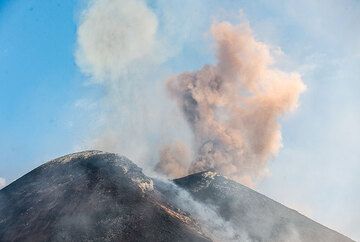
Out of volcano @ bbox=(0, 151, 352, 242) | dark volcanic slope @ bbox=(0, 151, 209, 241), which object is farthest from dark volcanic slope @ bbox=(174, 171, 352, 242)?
dark volcanic slope @ bbox=(0, 151, 209, 241)

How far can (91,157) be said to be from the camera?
267 feet

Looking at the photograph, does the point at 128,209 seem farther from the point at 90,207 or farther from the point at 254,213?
the point at 254,213

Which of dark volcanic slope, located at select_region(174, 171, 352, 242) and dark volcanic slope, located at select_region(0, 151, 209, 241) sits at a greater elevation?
dark volcanic slope, located at select_region(174, 171, 352, 242)

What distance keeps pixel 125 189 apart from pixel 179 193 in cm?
2070

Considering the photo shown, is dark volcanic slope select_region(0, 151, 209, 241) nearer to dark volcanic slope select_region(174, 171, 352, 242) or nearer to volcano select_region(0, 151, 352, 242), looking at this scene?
volcano select_region(0, 151, 352, 242)

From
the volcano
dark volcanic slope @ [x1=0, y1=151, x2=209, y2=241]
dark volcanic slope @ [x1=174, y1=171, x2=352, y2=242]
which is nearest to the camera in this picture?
dark volcanic slope @ [x1=0, y1=151, x2=209, y2=241]

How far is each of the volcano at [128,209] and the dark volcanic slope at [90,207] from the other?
138mm

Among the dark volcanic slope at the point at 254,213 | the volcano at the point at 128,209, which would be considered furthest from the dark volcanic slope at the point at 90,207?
the dark volcanic slope at the point at 254,213

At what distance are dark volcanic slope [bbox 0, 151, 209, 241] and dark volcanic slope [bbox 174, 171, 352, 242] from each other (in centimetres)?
1626

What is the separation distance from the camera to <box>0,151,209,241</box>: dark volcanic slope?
201 feet

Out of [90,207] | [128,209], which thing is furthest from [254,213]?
[90,207]

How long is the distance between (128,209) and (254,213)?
30.9 m

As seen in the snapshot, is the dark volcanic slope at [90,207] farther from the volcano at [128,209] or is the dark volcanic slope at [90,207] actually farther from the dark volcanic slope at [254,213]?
the dark volcanic slope at [254,213]

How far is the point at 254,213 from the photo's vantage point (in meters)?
85.9
